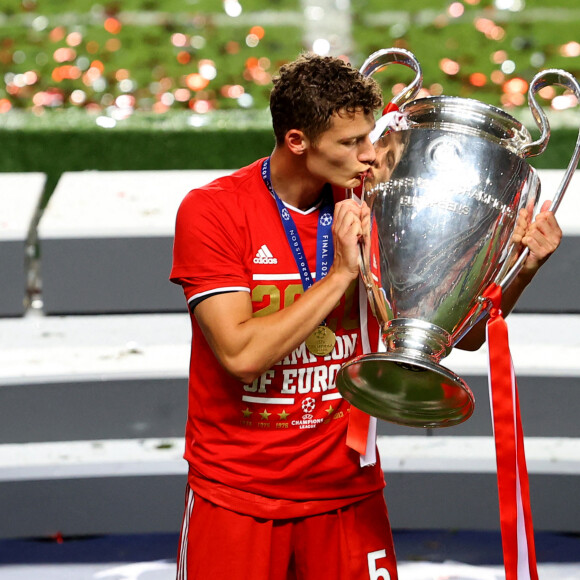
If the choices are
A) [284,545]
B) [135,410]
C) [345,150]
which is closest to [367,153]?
[345,150]

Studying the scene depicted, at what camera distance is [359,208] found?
2.10 m

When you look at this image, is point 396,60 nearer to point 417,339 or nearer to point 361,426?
point 417,339

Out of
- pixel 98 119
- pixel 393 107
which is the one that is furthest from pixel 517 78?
pixel 393 107

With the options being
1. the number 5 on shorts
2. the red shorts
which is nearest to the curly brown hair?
the red shorts

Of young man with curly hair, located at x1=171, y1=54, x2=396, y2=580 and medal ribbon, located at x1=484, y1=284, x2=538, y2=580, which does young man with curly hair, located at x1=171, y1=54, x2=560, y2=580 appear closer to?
young man with curly hair, located at x1=171, y1=54, x2=396, y2=580

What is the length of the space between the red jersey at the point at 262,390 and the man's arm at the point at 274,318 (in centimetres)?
5

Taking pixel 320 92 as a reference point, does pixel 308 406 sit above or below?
below

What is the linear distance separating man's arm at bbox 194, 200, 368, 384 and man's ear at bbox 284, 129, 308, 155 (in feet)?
0.45

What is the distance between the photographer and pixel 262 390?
2.26 meters

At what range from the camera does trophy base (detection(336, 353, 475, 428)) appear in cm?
213

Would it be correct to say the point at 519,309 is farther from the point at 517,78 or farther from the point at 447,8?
the point at 447,8

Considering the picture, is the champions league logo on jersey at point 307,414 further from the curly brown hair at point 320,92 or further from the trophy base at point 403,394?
the curly brown hair at point 320,92

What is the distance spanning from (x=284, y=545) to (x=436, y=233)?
2.35 ft

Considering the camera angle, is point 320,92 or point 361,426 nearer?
point 320,92
